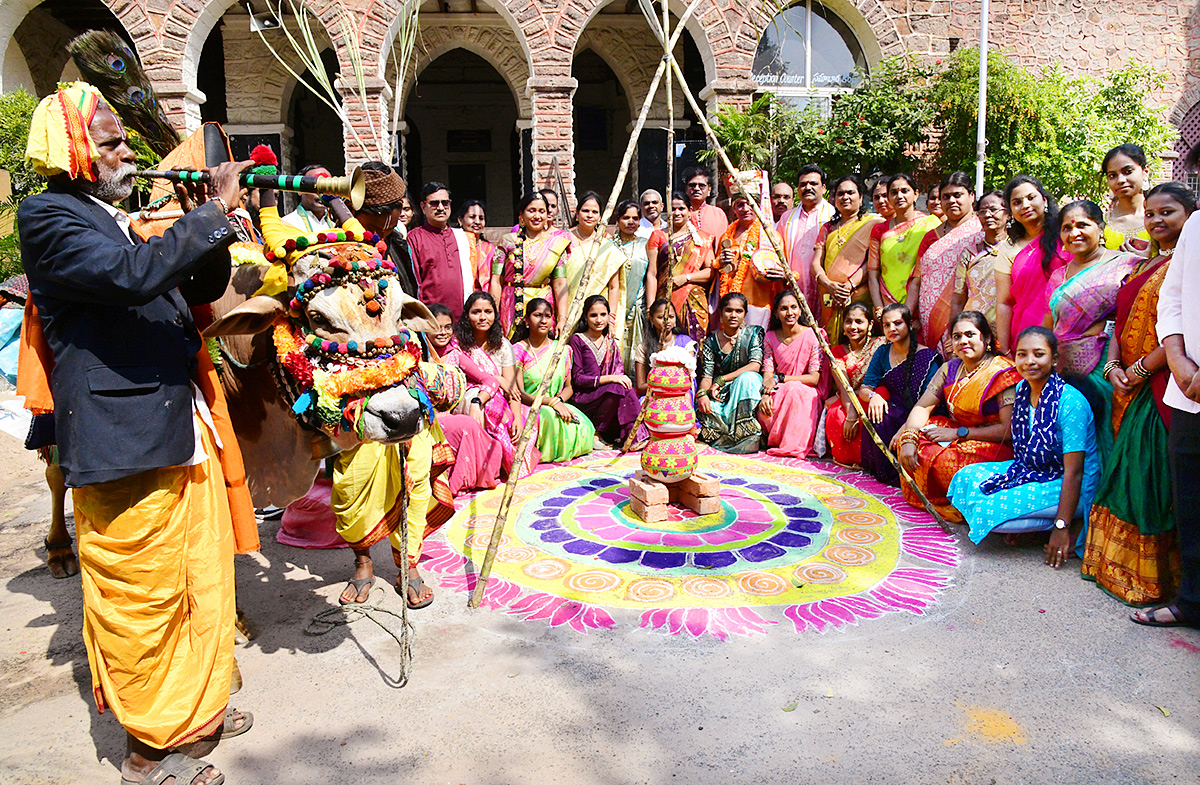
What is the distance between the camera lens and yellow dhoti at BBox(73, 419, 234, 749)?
2.29 meters

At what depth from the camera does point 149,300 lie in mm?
2143

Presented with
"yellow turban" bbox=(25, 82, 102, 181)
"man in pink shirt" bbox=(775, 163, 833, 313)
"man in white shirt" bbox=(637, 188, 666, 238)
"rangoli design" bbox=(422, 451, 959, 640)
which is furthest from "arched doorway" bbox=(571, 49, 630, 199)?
"yellow turban" bbox=(25, 82, 102, 181)

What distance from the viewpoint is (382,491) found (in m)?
3.45

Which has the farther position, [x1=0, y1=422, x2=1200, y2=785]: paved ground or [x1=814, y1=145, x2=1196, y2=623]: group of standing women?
[x1=814, y1=145, x2=1196, y2=623]: group of standing women

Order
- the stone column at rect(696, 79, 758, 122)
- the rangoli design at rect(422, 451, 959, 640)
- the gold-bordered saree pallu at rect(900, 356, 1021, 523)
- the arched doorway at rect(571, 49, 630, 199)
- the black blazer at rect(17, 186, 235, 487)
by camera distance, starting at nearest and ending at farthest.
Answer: the black blazer at rect(17, 186, 235, 487), the rangoli design at rect(422, 451, 959, 640), the gold-bordered saree pallu at rect(900, 356, 1021, 523), the stone column at rect(696, 79, 758, 122), the arched doorway at rect(571, 49, 630, 199)

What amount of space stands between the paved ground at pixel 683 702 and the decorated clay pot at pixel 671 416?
1466 millimetres

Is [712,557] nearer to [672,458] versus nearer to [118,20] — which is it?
[672,458]

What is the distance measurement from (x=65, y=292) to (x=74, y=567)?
8.63 ft

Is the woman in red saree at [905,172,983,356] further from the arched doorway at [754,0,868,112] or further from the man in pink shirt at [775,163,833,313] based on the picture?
the arched doorway at [754,0,868,112]

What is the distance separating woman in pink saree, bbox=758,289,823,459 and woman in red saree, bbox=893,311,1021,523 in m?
1.22

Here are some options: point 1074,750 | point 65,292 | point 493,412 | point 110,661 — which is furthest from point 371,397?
point 493,412

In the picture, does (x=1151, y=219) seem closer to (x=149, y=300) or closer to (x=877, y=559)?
(x=877, y=559)

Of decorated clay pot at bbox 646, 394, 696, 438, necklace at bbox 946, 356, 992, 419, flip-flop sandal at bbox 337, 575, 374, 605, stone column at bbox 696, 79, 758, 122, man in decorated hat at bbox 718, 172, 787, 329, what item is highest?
stone column at bbox 696, 79, 758, 122

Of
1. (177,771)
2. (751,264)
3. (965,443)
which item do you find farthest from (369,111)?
(177,771)
